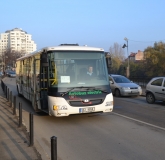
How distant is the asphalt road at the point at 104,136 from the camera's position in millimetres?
5945

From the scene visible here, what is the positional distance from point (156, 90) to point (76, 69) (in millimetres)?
6742

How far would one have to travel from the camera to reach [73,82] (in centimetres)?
931

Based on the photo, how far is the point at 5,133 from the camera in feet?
25.3

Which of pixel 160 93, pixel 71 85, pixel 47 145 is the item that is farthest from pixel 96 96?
pixel 160 93

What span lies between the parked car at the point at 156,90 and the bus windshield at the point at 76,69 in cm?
556

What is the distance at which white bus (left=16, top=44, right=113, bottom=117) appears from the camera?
9.11 m

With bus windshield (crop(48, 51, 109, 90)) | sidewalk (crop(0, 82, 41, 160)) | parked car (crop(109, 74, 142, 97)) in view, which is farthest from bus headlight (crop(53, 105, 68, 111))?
parked car (crop(109, 74, 142, 97))

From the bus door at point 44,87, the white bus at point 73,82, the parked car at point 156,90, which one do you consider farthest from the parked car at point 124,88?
the bus door at point 44,87

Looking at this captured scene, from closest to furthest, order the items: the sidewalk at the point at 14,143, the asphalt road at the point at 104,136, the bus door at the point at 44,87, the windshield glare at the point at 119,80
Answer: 1. the sidewalk at the point at 14,143
2. the asphalt road at the point at 104,136
3. the bus door at the point at 44,87
4. the windshield glare at the point at 119,80

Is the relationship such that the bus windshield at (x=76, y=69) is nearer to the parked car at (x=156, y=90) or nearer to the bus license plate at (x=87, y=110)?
the bus license plate at (x=87, y=110)

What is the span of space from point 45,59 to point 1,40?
171625mm

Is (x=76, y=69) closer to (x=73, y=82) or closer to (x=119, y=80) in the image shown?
(x=73, y=82)

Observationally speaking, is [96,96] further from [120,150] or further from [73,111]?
[120,150]

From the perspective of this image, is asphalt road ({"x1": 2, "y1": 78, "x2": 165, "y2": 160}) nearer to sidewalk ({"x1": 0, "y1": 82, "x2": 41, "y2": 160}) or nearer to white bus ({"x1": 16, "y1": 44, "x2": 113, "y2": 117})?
sidewalk ({"x1": 0, "y1": 82, "x2": 41, "y2": 160})
